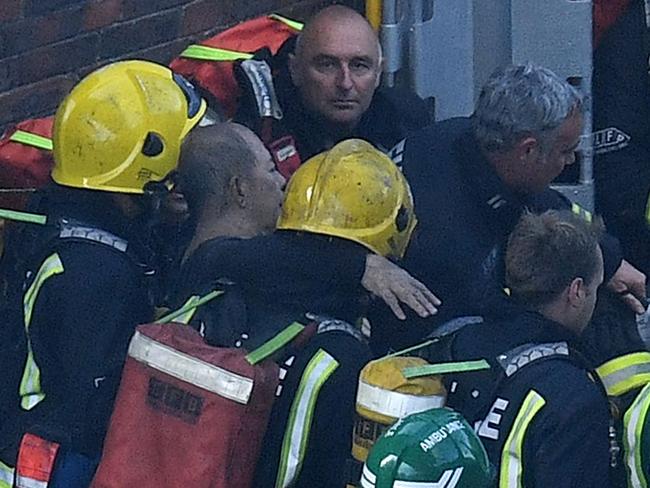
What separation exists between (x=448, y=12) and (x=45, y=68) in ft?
4.18

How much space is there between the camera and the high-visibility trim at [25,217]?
4.22 m

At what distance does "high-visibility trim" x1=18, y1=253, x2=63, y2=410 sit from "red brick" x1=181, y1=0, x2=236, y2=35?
1943 mm

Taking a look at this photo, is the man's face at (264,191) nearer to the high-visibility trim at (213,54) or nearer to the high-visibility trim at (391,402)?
the high-visibility trim at (391,402)

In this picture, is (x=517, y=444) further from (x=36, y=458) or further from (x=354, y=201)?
(x=36, y=458)

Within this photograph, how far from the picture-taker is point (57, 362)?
4.09 m

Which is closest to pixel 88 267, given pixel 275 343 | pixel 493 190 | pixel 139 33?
pixel 275 343

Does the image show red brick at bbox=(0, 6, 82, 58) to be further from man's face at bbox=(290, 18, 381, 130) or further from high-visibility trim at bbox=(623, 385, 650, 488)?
high-visibility trim at bbox=(623, 385, 650, 488)

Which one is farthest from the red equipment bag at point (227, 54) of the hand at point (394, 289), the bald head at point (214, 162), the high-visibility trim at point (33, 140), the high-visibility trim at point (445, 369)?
the high-visibility trim at point (445, 369)

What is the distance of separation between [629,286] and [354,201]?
0.76 meters

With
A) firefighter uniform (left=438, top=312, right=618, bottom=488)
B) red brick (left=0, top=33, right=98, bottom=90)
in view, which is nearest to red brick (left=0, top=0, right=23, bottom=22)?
red brick (left=0, top=33, right=98, bottom=90)

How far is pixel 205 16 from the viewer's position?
5957mm

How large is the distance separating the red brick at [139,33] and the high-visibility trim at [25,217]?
1.34 m

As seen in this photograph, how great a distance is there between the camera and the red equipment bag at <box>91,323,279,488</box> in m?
3.72

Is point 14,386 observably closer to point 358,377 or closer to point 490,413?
point 358,377
